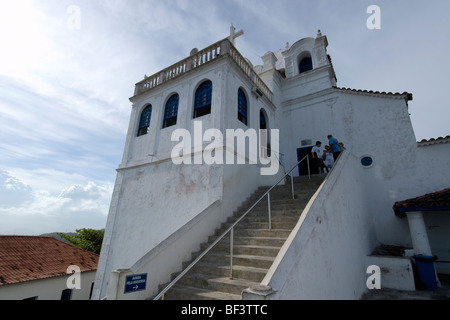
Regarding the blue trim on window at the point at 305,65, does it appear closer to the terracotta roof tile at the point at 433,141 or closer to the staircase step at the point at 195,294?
the terracotta roof tile at the point at 433,141

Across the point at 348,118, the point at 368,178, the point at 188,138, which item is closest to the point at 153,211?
the point at 188,138

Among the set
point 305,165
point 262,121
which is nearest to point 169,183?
point 262,121

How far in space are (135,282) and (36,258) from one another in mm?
13914

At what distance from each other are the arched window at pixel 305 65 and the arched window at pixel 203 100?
7.45 m

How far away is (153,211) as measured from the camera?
8141 mm

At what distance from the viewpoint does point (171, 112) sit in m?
9.48

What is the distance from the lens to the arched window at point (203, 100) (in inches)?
336

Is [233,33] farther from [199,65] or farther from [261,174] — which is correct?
[261,174]

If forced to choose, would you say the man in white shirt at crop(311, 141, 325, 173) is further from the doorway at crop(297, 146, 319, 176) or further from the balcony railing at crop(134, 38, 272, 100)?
the balcony railing at crop(134, 38, 272, 100)
